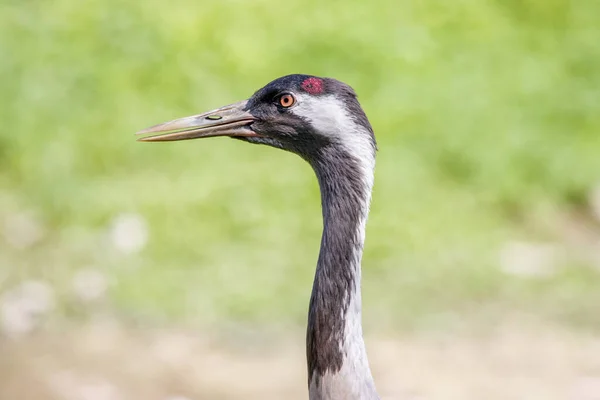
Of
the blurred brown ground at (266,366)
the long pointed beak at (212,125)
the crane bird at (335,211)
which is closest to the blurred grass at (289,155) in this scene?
the blurred brown ground at (266,366)

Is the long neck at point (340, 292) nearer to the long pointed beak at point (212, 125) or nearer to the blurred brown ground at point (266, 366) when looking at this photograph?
the long pointed beak at point (212, 125)

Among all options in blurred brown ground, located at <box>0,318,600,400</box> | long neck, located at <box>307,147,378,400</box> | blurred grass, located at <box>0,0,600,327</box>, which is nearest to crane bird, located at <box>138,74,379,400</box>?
long neck, located at <box>307,147,378,400</box>

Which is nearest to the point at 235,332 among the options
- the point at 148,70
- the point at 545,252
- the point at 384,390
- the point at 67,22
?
the point at 384,390

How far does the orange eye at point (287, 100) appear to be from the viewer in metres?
3.42

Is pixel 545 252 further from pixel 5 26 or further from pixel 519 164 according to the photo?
pixel 5 26

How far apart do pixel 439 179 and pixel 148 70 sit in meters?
2.57

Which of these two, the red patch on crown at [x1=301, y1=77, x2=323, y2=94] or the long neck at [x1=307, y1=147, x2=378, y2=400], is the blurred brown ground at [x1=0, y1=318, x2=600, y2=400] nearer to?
the long neck at [x1=307, y1=147, x2=378, y2=400]

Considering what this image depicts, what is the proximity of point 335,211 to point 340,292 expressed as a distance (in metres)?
0.26

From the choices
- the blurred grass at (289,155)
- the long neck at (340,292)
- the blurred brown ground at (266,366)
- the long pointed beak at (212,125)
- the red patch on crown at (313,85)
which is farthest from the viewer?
the blurred grass at (289,155)

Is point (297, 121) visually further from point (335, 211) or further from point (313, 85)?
point (335, 211)

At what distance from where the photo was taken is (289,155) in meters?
8.03

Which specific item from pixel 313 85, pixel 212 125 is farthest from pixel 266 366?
pixel 313 85

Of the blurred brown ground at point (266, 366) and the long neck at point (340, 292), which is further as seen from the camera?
the blurred brown ground at point (266, 366)

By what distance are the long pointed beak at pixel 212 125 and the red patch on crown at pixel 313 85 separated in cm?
24
